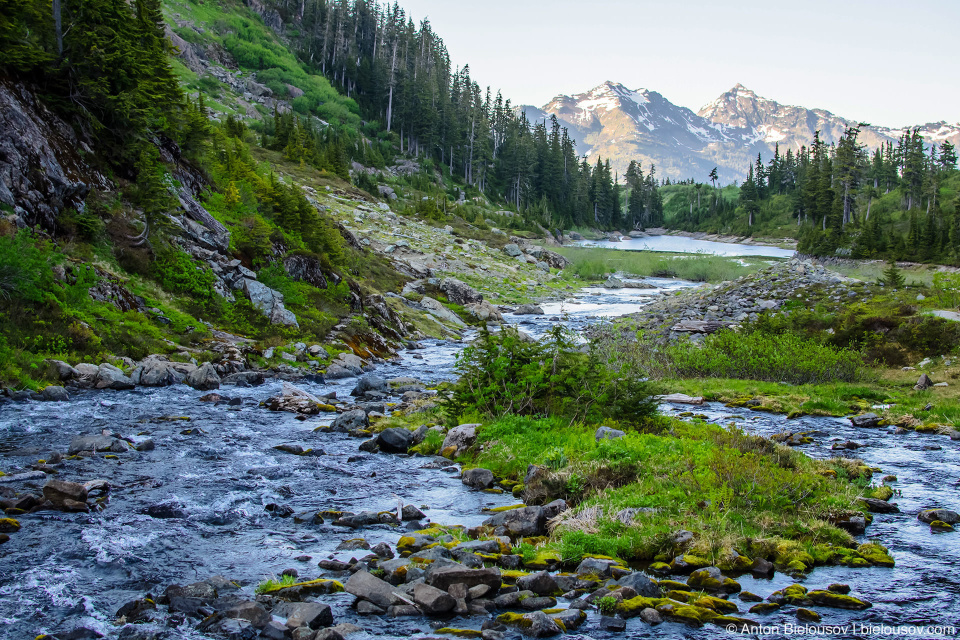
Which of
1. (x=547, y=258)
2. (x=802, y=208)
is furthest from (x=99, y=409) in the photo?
(x=802, y=208)

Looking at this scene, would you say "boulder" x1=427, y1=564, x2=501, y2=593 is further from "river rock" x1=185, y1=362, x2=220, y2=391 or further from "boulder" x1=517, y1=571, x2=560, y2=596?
"river rock" x1=185, y1=362, x2=220, y2=391

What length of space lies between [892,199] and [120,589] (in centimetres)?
12951

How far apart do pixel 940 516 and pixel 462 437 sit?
8892mm

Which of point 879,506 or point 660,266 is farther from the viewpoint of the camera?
point 660,266

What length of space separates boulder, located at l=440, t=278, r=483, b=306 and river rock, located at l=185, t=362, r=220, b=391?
79.9 ft

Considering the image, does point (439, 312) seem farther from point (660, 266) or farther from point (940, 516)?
point (660, 266)

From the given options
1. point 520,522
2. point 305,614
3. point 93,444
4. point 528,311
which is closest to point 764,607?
point 520,522

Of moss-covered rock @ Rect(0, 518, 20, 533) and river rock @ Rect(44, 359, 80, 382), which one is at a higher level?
river rock @ Rect(44, 359, 80, 382)

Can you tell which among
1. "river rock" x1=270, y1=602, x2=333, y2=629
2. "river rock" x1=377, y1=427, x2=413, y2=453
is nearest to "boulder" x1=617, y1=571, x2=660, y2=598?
"river rock" x1=270, y1=602, x2=333, y2=629

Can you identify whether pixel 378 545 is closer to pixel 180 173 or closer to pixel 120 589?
pixel 120 589

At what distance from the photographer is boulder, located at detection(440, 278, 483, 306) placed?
1689 inches

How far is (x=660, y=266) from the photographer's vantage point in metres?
73.0

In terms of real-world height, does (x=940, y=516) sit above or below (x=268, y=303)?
below

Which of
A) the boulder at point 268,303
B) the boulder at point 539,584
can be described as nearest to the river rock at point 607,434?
the boulder at point 539,584
